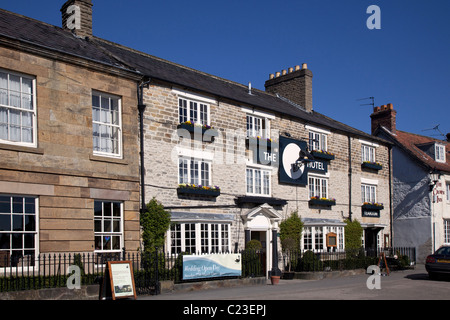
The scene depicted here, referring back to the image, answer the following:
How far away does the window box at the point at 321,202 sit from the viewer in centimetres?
2553

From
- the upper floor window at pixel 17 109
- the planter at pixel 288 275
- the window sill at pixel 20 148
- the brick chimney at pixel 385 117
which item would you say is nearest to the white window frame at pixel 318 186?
the planter at pixel 288 275

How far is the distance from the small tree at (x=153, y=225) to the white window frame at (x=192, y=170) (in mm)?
1873

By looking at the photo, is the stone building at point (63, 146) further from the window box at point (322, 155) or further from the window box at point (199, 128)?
the window box at point (322, 155)

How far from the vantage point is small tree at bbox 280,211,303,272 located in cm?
2328

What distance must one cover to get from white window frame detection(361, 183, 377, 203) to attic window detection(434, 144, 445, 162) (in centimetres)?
616

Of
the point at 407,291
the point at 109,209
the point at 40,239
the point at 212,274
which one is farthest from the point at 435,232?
the point at 40,239

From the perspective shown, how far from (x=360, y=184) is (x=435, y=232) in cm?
611

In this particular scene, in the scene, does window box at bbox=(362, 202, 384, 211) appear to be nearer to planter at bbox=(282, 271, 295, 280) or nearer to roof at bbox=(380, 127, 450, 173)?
roof at bbox=(380, 127, 450, 173)

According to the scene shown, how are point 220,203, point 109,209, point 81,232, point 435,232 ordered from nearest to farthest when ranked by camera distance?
point 81,232 < point 109,209 < point 220,203 < point 435,232

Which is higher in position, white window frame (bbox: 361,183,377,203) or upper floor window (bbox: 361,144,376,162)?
upper floor window (bbox: 361,144,376,162)

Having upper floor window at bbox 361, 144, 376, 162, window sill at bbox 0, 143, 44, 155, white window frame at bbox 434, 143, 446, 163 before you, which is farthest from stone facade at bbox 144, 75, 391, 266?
white window frame at bbox 434, 143, 446, 163
